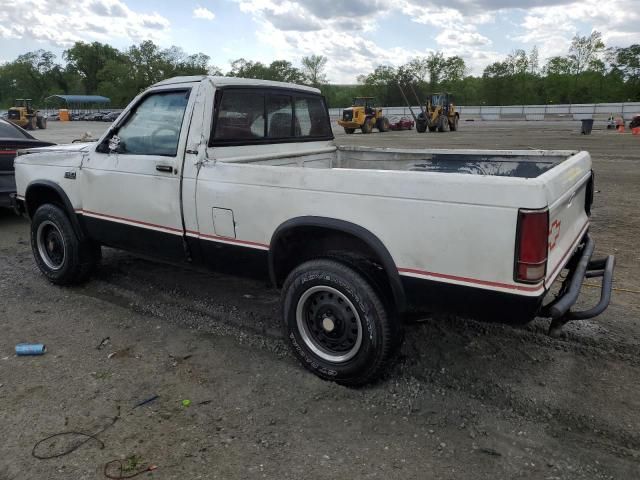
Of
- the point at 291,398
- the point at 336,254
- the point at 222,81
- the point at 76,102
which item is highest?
the point at 76,102

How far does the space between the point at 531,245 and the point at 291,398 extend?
1.65 metres

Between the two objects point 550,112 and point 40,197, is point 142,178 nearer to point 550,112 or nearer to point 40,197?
point 40,197

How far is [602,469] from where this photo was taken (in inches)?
95.7

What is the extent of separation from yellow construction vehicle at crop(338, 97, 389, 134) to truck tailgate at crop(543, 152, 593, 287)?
2802 cm

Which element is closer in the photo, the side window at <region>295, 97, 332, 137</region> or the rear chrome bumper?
the rear chrome bumper

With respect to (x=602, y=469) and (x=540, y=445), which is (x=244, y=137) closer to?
(x=540, y=445)

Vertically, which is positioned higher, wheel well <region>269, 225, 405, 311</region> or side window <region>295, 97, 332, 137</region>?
side window <region>295, 97, 332, 137</region>

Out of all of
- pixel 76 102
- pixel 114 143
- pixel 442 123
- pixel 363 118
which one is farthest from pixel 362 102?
pixel 76 102

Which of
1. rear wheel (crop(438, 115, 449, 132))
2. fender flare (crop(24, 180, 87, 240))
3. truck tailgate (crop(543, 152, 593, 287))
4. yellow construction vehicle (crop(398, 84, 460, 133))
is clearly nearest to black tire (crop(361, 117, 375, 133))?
yellow construction vehicle (crop(398, 84, 460, 133))

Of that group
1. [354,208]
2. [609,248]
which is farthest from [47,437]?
[609,248]

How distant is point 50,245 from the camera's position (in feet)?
16.4

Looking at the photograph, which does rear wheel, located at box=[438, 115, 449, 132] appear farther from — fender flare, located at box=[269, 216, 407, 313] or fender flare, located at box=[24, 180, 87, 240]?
fender flare, located at box=[269, 216, 407, 313]

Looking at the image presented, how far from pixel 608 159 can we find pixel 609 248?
10.2 meters

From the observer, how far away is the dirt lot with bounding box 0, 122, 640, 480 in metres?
2.52
